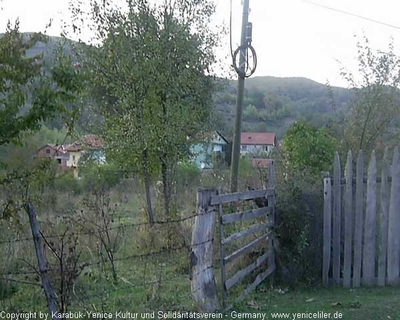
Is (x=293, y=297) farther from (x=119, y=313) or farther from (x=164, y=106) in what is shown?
(x=164, y=106)

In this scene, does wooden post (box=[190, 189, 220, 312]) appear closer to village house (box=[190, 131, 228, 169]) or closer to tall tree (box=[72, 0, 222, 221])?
tall tree (box=[72, 0, 222, 221])

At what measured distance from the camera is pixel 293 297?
8.04 metres

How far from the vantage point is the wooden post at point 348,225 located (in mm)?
8945

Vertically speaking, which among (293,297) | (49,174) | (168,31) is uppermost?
(168,31)

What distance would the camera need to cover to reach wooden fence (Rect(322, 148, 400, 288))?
8.92 meters

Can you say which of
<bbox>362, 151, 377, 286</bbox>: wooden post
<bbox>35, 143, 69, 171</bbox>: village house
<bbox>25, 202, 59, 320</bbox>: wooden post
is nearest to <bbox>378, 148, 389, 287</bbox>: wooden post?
<bbox>362, 151, 377, 286</bbox>: wooden post

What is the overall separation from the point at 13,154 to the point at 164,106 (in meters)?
6.77

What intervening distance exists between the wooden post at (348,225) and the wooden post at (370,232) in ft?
0.73

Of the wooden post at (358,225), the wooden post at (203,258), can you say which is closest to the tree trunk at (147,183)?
A: the wooden post at (358,225)

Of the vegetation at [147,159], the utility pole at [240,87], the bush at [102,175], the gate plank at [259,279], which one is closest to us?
the vegetation at [147,159]

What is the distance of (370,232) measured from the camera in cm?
892

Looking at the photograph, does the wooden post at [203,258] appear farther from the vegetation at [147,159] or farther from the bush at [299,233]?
the bush at [299,233]

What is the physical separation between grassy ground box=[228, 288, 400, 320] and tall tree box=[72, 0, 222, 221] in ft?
15.5

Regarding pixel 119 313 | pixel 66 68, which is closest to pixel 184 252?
pixel 119 313
